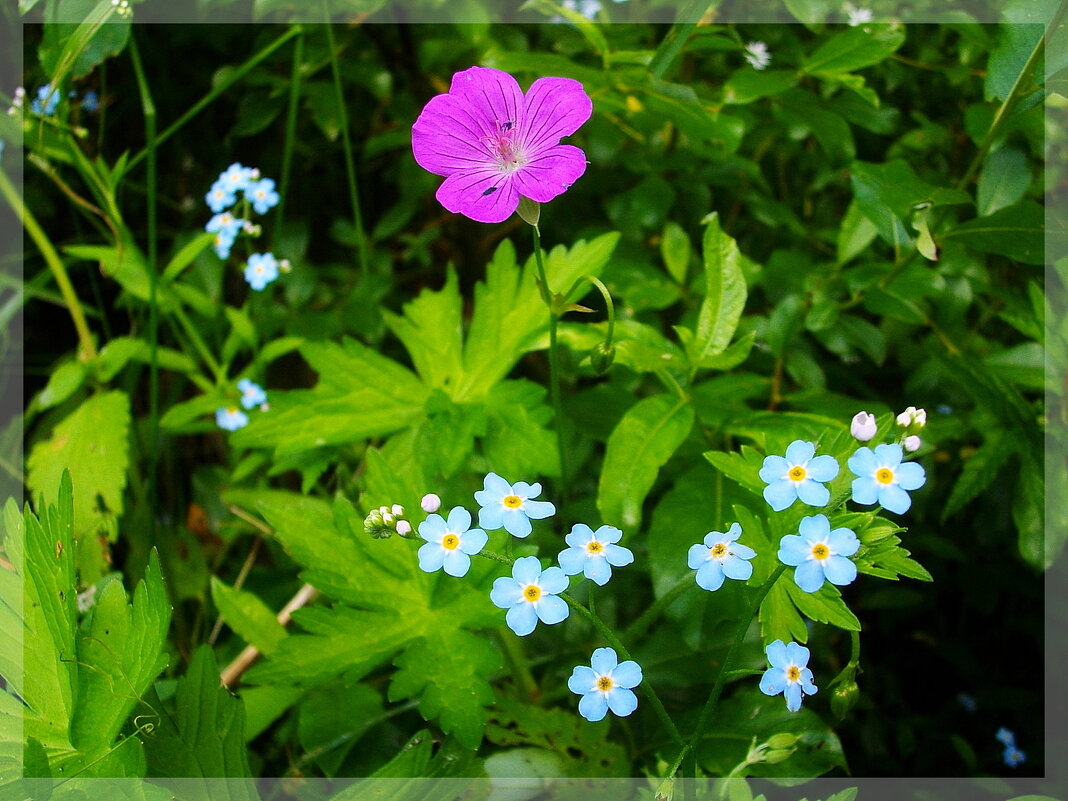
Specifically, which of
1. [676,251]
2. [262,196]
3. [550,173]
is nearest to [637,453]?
[550,173]

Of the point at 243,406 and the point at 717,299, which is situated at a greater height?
the point at 717,299

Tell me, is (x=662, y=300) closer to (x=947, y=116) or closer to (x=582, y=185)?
(x=582, y=185)

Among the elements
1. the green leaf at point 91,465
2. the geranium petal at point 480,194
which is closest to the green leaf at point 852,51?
the geranium petal at point 480,194

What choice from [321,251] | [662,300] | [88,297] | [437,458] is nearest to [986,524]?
[662,300]

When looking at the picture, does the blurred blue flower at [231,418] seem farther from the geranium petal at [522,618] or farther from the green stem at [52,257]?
the geranium petal at [522,618]

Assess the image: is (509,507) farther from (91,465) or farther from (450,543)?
(91,465)

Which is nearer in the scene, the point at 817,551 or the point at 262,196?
the point at 817,551

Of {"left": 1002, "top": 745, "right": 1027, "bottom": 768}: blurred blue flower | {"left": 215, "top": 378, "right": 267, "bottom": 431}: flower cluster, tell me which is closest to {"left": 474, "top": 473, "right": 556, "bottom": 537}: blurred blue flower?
{"left": 215, "top": 378, "right": 267, "bottom": 431}: flower cluster
